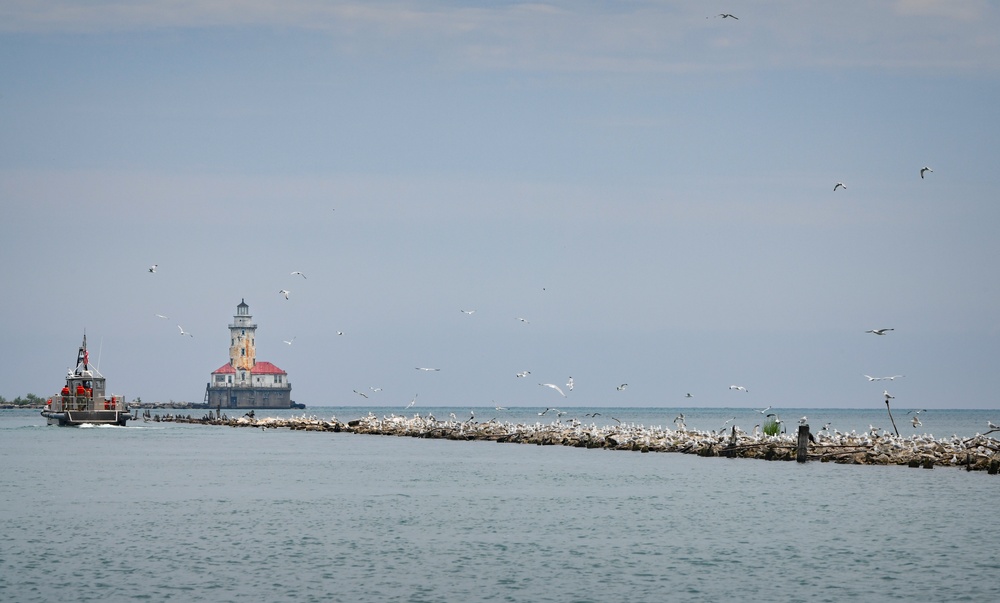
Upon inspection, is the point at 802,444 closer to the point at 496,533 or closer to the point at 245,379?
the point at 496,533

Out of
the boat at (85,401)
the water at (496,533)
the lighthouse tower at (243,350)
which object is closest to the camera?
the water at (496,533)

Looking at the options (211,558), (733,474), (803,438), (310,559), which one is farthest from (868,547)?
(803,438)

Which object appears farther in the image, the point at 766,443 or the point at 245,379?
the point at 245,379

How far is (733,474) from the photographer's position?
45969 mm

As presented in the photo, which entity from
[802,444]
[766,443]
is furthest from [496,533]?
[766,443]

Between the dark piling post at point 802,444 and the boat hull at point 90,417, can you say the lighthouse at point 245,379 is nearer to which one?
the boat hull at point 90,417

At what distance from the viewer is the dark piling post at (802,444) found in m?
49.0

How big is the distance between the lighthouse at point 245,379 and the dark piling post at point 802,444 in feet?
482

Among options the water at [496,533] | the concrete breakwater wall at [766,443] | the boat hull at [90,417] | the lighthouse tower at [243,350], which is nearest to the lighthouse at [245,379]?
the lighthouse tower at [243,350]

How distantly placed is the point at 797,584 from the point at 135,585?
1174cm

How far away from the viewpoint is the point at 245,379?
7549 inches

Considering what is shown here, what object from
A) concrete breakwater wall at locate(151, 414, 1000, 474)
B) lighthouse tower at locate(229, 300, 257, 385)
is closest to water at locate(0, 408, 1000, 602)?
concrete breakwater wall at locate(151, 414, 1000, 474)

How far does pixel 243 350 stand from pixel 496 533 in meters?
169

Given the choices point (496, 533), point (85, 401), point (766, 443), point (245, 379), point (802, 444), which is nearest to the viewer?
point (496, 533)
